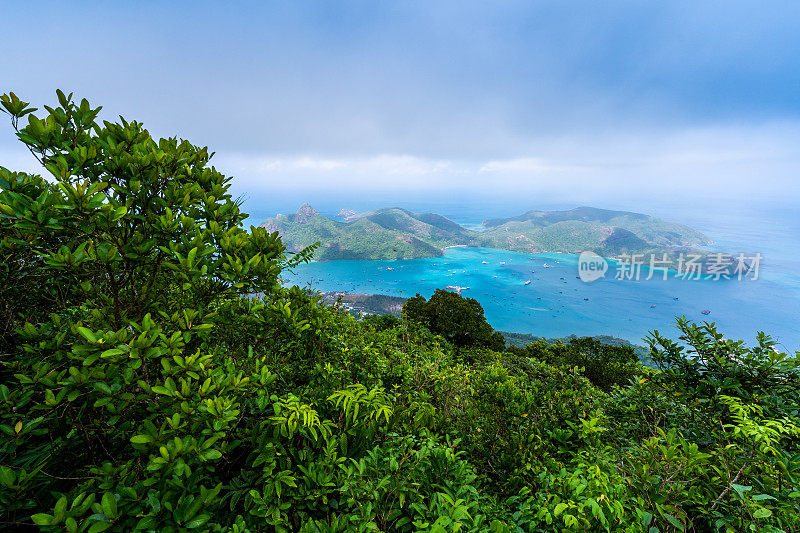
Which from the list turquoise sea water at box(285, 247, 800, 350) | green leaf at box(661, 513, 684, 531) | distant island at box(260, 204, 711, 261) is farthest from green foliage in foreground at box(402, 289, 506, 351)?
distant island at box(260, 204, 711, 261)

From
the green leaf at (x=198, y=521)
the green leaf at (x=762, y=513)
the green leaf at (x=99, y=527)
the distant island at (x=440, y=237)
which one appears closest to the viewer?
the green leaf at (x=99, y=527)

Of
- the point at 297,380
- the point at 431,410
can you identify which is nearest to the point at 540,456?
the point at 431,410

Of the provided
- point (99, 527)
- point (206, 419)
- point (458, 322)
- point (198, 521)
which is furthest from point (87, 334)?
point (458, 322)

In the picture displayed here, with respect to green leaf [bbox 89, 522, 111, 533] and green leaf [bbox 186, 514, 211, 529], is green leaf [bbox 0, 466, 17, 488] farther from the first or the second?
green leaf [bbox 186, 514, 211, 529]

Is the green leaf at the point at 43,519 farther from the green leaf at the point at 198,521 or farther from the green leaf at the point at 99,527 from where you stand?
the green leaf at the point at 198,521

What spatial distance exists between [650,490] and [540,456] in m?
1.02

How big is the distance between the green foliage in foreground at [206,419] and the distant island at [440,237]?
106 metres

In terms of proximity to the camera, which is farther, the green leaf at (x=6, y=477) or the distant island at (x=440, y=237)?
the distant island at (x=440, y=237)

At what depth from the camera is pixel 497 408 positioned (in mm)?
3281

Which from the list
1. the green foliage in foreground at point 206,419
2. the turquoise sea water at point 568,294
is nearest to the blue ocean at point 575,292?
the turquoise sea water at point 568,294

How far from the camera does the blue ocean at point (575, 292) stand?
65075 mm

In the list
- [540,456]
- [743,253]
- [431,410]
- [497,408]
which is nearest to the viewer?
[431,410]

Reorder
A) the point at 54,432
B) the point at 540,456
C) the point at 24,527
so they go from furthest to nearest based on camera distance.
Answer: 1. the point at 540,456
2. the point at 54,432
3. the point at 24,527

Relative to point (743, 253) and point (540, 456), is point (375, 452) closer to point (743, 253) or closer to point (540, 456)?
point (540, 456)
